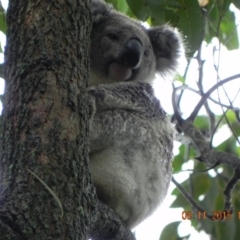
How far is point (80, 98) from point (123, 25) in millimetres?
1971

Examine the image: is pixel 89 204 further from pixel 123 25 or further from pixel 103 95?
pixel 123 25

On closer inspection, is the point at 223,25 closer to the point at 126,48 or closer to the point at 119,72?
the point at 126,48

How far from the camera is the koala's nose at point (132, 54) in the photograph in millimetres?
3514

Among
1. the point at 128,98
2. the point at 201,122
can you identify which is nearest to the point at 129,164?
the point at 128,98

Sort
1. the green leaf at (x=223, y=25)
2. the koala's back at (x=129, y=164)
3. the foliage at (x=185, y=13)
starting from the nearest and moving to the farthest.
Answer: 1. the koala's back at (x=129, y=164)
2. the foliage at (x=185, y=13)
3. the green leaf at (x=223, y=25)

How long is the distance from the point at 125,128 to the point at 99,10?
3.89 ft

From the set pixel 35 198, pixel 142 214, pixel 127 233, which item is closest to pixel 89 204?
pixel 35 198

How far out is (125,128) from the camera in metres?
2.90

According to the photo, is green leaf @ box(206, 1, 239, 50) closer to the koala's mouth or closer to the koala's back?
the koala's mouth

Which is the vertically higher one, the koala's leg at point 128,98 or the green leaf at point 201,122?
the green leaf at point 201,122

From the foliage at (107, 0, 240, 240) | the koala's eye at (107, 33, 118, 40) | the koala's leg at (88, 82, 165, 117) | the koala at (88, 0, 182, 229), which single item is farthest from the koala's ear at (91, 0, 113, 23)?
the koala's leg at (88, 82, 165, 117)

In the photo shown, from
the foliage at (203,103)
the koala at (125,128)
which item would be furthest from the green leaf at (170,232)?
the koala at (125,128)

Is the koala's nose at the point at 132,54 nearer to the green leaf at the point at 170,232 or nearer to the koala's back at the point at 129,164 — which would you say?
the koala's back at the point at 129,164

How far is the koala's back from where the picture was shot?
2701mm
